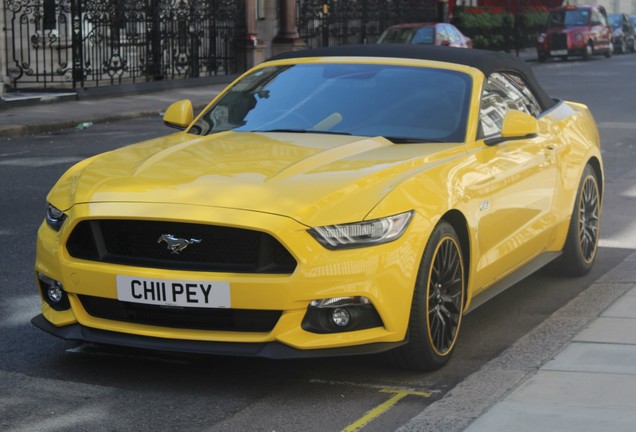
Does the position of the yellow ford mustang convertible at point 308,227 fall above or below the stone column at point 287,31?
below

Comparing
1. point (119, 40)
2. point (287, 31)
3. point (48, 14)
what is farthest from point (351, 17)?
point (48, 14)

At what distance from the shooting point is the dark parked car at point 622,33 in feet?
174

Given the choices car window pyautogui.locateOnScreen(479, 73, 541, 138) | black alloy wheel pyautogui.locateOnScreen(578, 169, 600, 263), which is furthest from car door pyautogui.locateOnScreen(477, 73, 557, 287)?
black alloy wheel pyautogui.locateOnScreen(578, 169, 600, 263)

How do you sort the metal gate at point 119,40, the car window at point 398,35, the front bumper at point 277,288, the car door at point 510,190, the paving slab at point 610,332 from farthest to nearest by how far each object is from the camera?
the car window at point 398,35 → the metal gate at point 119,40 → the car door at point 510,190 → the paving slab at point 610,332 → the front bumper at point 277,288

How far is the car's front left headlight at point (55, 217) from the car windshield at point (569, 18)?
4251cm

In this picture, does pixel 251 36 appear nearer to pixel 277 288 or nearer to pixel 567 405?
pixel 277 288

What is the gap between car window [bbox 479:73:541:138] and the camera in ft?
23.5

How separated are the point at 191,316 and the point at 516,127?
2170 millimetres

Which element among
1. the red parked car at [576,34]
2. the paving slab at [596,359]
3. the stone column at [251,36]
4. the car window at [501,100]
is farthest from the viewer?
the red parked car at [576,34]

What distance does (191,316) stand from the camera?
18.4 ft

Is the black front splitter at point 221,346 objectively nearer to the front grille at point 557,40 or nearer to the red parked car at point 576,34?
the red parked car at point 576,34

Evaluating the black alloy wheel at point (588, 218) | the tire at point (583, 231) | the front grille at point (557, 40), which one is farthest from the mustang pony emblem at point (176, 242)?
the front grille at point (557, 40)

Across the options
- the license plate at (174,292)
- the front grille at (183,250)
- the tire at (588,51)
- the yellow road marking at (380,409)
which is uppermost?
the tire at (588,51)

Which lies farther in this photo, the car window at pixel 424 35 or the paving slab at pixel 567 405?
the car window at pixel 424 35
